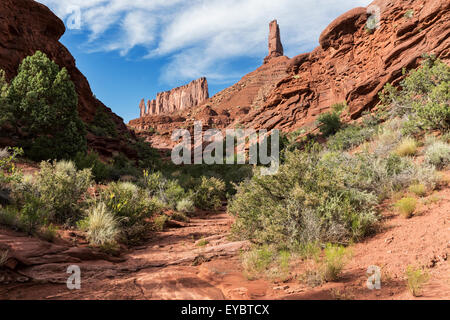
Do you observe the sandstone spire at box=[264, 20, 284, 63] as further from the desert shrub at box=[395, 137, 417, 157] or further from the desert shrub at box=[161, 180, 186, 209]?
the desert shrub at box=[395, 137, 417, 157]

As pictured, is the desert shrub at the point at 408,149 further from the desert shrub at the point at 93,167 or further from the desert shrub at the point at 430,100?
the desert shrub at the point at 93,167

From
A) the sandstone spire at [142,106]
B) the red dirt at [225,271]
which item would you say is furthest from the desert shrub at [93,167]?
the sandstone spire at [142,106]

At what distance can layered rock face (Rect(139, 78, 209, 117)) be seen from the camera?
340 feet

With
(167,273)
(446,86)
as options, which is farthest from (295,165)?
(446,86)

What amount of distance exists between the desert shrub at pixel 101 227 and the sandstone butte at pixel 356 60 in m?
17.7

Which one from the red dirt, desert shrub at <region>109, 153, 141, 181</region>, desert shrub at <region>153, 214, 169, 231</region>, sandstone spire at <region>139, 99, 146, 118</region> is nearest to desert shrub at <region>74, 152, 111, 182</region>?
desert shrub at <region>109, 153, 141, 181</region>

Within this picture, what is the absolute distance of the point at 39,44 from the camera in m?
22.1

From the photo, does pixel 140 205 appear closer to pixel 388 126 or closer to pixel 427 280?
pixel 427 280

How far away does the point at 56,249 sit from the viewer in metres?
4.16

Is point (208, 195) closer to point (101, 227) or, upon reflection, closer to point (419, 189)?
point (101, 227)

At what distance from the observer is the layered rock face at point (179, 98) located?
104 meters

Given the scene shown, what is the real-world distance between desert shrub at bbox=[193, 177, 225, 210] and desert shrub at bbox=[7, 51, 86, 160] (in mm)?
7822

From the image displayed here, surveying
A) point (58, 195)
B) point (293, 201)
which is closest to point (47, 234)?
point (58, 195)

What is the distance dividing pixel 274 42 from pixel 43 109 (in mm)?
86176
